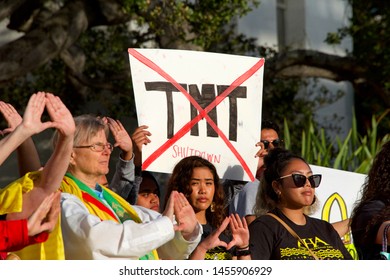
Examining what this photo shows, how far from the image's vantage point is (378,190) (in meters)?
5.20

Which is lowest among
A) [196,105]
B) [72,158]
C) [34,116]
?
[72,158]

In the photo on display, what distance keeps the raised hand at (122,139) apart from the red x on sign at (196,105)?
6.6 inches

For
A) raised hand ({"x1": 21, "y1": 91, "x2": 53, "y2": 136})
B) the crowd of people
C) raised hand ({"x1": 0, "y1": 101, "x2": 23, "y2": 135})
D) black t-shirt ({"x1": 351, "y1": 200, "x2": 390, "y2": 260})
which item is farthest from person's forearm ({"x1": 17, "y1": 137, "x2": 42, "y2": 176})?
black t-shirt ({"x1": 351, "y1": 200, "x2": 390, "y2": 260})

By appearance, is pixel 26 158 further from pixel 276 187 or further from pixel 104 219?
pixel 276 187

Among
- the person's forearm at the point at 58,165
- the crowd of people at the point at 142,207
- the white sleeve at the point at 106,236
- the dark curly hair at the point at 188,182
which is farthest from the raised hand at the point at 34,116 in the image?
the dark curly hair at the point at 188,182

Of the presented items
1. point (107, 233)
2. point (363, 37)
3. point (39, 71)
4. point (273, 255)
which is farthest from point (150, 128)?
point (363, 37)

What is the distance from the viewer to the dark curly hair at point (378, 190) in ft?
16.3

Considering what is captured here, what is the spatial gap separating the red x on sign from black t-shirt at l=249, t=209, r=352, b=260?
2.80 ft

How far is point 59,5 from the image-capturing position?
11180mm

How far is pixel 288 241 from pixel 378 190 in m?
0.52

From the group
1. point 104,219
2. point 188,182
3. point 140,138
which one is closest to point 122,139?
point 140,138

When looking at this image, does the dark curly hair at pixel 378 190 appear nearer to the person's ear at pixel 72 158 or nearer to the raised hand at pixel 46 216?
the person's ear at pixel 72 158

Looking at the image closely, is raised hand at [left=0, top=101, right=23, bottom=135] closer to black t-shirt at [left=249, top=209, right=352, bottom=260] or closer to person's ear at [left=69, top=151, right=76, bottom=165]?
person's ear at [left=69, top=151, right=76, bottom=165]
